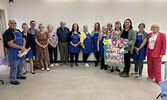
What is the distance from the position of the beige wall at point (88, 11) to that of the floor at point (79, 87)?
6.25 feet

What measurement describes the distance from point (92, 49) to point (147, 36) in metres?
1.80

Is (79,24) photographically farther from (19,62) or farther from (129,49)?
(19,62)

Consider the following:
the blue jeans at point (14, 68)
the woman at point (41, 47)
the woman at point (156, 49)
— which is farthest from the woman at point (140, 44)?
the blue jeans at point (14, 68)

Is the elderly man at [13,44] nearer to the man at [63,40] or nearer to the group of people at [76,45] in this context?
the group of people at [76,45]

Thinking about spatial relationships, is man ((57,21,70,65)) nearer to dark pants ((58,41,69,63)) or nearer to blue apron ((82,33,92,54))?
dark pants ((58,41,69,63))

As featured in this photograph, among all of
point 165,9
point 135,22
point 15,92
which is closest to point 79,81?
point 15,92

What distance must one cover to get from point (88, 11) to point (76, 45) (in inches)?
51.9

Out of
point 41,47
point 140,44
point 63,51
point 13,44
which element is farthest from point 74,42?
point 140,44

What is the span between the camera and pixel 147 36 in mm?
2992

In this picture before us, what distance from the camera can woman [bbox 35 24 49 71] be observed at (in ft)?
11.5

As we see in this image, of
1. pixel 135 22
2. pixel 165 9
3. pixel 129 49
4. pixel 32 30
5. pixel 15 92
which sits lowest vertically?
pixel 15 92

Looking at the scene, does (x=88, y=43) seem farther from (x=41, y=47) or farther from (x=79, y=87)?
(x=79, y=87)

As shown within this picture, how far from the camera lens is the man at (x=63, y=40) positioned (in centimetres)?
400

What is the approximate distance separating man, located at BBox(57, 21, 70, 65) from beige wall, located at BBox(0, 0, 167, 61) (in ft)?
1.42
